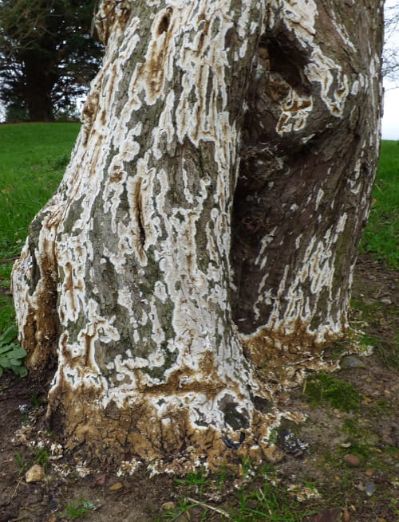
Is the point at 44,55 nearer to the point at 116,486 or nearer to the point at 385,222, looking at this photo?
the point at 385,222

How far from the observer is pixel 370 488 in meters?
2.38

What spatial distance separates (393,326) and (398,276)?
3.73 feet

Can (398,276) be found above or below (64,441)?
above

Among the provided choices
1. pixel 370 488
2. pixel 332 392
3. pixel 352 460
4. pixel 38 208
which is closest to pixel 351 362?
pixel 332 392

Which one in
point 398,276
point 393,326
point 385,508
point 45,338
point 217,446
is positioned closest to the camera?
point 385,508

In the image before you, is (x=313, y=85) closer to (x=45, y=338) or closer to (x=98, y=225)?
(x=98, y=225)

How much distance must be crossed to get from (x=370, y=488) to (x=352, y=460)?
0.54ft

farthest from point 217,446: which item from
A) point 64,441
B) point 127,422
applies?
point 64,441

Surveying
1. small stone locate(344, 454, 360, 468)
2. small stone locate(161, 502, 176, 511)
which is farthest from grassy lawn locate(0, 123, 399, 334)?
small stone locate(344, 454, 360, 468)

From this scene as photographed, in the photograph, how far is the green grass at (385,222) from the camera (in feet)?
17.9

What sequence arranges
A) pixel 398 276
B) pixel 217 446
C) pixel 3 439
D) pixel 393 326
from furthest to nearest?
pixel 398 276, pixel 393 326, pixel 3 439, pixel 217 446

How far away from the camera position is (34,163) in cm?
1285

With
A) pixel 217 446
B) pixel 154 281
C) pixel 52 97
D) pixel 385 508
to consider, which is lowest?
pixel 385 508

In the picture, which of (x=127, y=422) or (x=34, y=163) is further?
(x=34, y=163)
